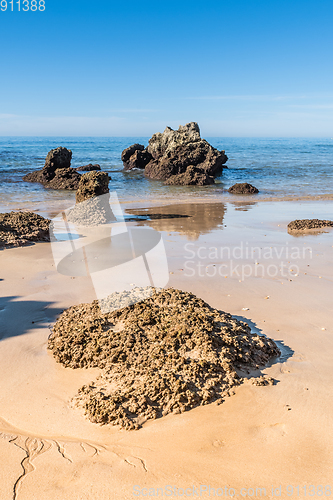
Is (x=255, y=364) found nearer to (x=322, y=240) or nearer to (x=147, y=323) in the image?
(x=147, y=323)

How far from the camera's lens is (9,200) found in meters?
16.2

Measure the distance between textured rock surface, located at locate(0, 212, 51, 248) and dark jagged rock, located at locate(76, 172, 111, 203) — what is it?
2.23 m

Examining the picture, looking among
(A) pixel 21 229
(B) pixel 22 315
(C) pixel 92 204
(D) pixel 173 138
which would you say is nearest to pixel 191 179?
(D) pixel 173 138

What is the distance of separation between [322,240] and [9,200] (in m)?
13.3

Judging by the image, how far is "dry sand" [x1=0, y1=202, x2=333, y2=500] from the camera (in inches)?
91.7

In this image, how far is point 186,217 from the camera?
11.5m

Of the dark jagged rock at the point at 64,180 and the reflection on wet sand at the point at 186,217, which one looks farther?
the dark jagged rock at the point at 64,180

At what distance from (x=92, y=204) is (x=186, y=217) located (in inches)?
115

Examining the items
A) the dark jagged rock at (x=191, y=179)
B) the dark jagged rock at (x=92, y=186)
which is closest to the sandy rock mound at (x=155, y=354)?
the dark jagged rock at (x=92, y=186)

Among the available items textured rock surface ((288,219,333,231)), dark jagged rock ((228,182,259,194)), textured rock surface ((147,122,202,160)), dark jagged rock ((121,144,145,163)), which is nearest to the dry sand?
textured rock surface ((288,219,333,231))

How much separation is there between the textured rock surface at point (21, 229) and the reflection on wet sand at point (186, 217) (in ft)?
9.61

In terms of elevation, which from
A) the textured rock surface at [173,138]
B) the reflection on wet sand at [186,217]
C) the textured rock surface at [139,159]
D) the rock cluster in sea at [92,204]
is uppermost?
the textured rock surface at [173,138]

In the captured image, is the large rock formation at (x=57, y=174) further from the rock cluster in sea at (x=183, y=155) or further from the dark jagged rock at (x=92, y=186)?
the dark jagged rock at (x=92, y=186)

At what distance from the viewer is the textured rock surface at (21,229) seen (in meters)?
7.85
